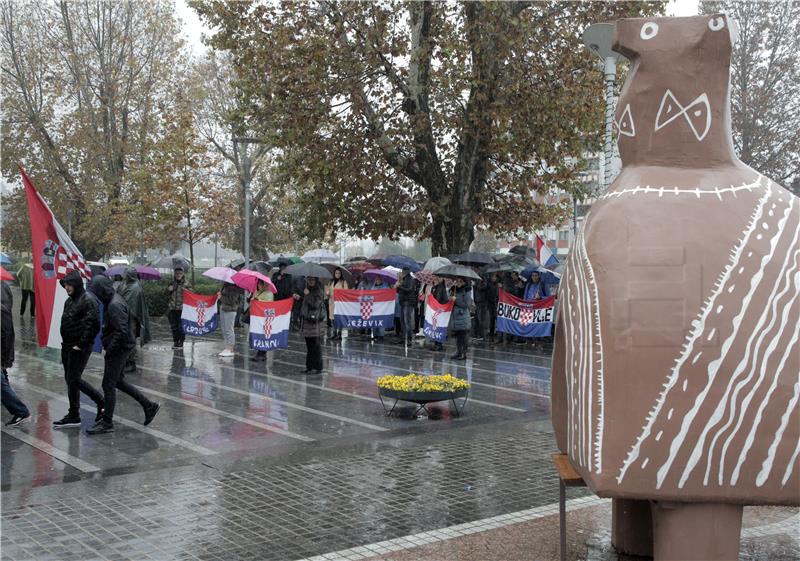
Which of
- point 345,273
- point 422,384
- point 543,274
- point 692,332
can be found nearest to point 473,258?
point 543,274

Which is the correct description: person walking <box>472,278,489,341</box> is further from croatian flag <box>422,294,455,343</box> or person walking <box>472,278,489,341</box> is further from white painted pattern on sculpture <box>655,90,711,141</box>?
white painted pattern on sculpture <box>655,90,711,141</box>

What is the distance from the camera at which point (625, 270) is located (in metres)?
4.36

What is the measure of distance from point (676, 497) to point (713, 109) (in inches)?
83.6

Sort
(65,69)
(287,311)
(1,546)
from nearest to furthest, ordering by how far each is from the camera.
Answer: (1,546), (287,311), (65,69)

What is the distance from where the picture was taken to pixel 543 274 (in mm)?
19875

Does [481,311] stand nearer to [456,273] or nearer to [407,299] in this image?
[407,299]

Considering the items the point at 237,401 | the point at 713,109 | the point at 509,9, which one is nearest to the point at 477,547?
the point at 713,109

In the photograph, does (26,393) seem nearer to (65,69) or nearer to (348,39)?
(348,39)

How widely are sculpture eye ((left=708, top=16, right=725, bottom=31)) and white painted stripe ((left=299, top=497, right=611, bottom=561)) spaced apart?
4061 mm

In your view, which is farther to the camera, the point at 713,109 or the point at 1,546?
the point at 1,546

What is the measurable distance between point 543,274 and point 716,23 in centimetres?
1544

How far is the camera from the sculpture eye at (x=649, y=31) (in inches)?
182

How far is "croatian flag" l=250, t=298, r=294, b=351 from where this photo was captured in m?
15.9

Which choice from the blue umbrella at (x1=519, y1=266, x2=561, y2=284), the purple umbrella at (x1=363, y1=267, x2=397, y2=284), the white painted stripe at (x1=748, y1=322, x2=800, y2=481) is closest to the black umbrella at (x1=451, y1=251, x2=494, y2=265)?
the blue umbrella at (x1=519, y1=266, x2=561, y2=284)
